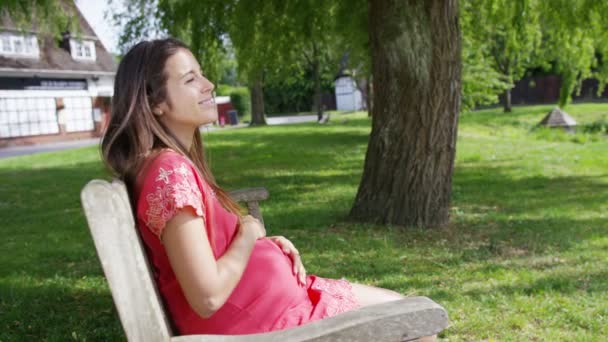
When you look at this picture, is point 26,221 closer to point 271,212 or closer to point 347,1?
point 271,212

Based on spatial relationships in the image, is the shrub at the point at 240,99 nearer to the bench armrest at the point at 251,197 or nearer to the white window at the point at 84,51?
the white window at the point at 84,51

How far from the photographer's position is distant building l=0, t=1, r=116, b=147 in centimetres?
3041

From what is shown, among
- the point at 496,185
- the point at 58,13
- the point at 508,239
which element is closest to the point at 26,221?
the point at 58,13

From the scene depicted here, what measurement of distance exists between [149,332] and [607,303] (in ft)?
11.8

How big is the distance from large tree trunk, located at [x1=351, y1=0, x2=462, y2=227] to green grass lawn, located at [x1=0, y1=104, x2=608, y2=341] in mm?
336

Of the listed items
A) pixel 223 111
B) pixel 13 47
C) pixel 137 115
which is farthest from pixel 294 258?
pixel 223 111

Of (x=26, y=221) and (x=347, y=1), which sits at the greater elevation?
(x=347, y=1)

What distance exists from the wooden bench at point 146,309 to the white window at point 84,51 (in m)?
35.5

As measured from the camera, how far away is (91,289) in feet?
16.8

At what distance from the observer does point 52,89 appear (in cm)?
3291

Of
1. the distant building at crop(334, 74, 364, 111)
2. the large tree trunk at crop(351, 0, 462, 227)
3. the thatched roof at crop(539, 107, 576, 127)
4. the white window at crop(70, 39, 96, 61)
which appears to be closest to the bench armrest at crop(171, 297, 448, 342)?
the large tree trunk at crop(351, 0, 462, 227)

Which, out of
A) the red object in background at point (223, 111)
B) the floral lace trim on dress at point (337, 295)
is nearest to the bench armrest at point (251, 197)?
the floral lace trim on dress at point (337, 295)

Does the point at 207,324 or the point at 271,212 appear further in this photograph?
the point at 271,212

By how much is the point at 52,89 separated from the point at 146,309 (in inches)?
1339
